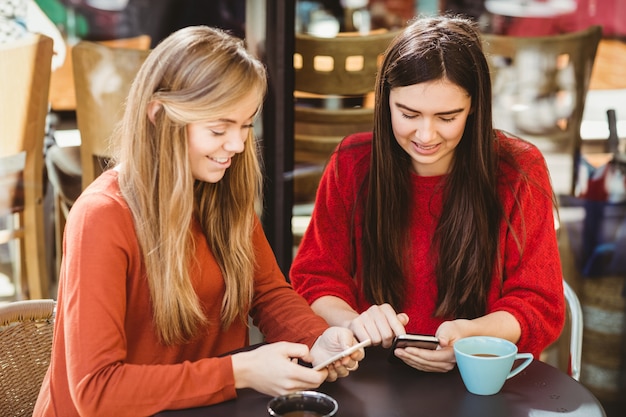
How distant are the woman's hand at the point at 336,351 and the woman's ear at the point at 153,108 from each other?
0.52 m

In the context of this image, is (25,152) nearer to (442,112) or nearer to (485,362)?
(442,112)

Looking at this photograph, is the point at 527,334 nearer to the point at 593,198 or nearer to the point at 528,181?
the point at 528,181

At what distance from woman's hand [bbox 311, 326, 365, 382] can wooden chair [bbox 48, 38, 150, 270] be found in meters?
1.41

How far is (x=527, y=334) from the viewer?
1.85 m

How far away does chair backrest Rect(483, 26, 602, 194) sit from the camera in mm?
2986

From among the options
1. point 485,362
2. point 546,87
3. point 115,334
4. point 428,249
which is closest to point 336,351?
point 485,362

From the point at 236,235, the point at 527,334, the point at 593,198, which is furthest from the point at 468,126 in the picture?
the point at 593,198

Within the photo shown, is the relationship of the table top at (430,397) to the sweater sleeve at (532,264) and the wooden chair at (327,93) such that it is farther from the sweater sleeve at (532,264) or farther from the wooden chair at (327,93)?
the wooden chair at (327,93)

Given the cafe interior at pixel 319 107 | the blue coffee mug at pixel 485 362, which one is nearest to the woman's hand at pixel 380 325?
the blue coffee mug at pixel 485 362

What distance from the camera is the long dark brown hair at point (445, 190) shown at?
6.22ft

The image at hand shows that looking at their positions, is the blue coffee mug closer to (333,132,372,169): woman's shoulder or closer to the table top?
the table top

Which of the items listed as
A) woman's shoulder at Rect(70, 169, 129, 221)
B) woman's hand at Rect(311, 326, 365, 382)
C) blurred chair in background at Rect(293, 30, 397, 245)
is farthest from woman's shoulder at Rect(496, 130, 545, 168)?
blurred chair in background at Rect(293, 30, 397, 245)

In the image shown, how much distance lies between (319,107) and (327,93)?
56mm

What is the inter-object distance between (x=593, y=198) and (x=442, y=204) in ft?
4.24
